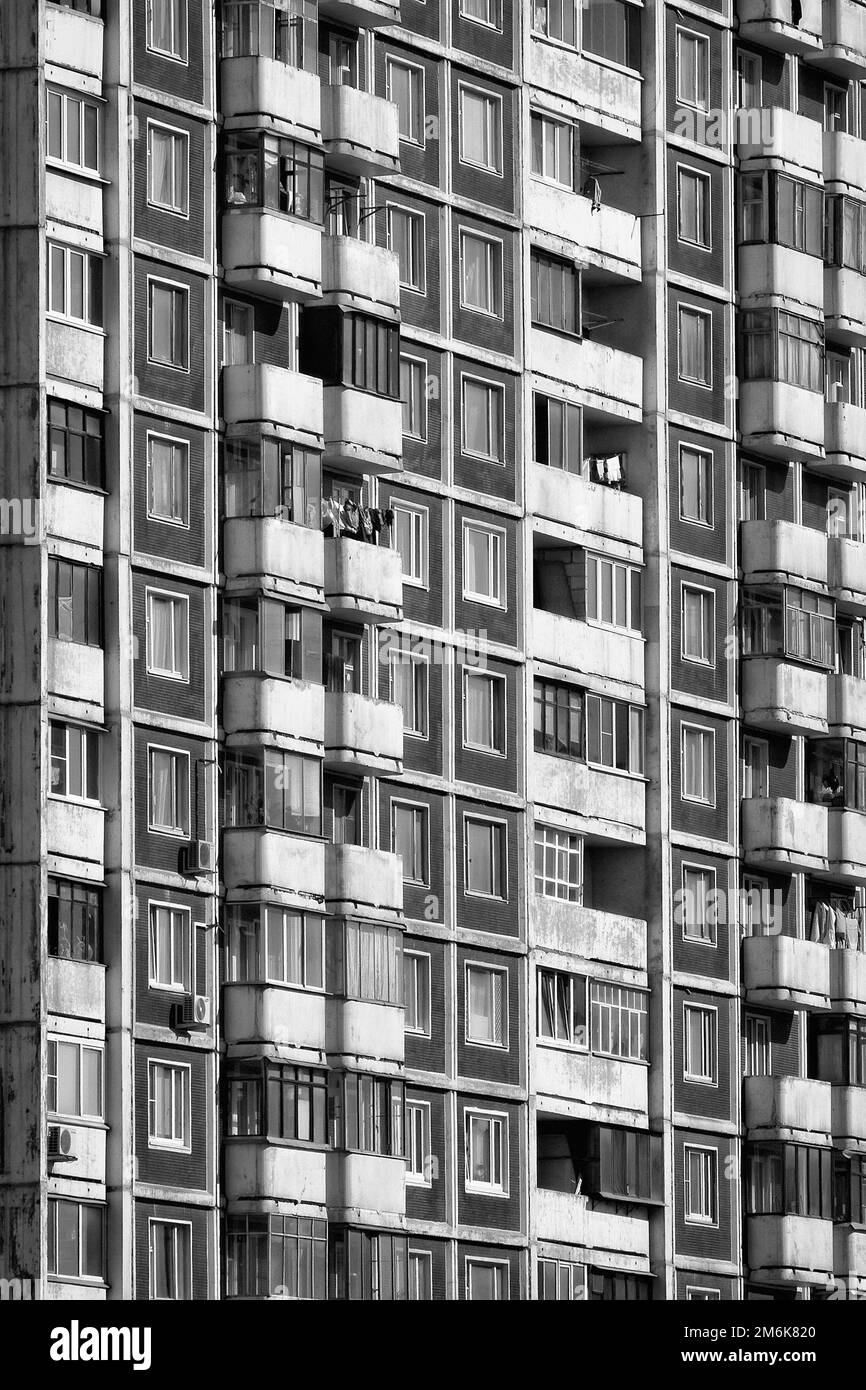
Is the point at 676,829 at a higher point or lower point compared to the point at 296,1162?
higher

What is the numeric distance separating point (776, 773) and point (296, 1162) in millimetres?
22895

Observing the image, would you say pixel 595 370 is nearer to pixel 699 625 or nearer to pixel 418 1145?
pixel 699 625

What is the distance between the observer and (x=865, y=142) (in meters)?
123

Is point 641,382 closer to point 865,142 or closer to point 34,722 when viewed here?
point 865,142

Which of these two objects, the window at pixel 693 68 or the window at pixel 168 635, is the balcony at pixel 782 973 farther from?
the window at pixel 168 635

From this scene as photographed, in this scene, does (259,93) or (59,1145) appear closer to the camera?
(59,1145)

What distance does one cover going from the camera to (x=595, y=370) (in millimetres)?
114312

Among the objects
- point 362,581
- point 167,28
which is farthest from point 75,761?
point 167,28

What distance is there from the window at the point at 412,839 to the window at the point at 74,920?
10.4 meters

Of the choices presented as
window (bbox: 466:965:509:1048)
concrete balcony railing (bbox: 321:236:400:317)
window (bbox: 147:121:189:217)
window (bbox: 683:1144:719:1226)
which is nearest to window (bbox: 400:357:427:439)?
concrete balcony railing (bbox: 321:236:400:317)

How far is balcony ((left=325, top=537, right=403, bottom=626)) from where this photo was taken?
104 metres

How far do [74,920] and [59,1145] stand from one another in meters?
4.63
